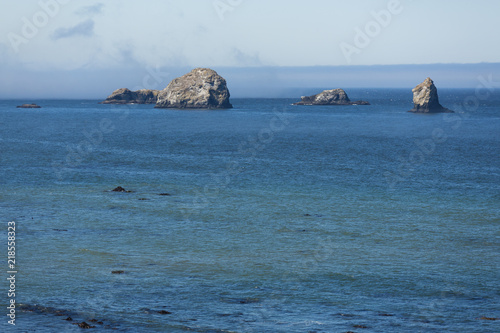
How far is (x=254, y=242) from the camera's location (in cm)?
4934

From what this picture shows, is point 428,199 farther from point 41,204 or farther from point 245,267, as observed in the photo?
point 41,204

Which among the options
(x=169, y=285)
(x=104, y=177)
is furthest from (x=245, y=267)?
(x=104, y=177)

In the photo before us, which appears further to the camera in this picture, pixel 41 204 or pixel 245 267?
pixel 41 204

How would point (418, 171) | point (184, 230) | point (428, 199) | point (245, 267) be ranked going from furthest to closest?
point (418, 171) → point (428, 199) → point (184, 230) → point (245, 267)

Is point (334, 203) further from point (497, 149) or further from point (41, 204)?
point (497, 149)

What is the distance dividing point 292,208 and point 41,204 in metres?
25.9

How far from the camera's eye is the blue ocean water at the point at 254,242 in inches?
1271

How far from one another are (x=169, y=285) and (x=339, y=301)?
10.2 m

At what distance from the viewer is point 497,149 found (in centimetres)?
12388

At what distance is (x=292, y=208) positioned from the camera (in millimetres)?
63625

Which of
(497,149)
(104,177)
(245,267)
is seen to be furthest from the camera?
(497,149)

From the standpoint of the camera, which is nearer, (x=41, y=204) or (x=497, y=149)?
(x=41, y=204)

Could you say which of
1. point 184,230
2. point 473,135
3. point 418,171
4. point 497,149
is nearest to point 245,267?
point 184,230

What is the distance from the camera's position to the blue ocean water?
106 feet
